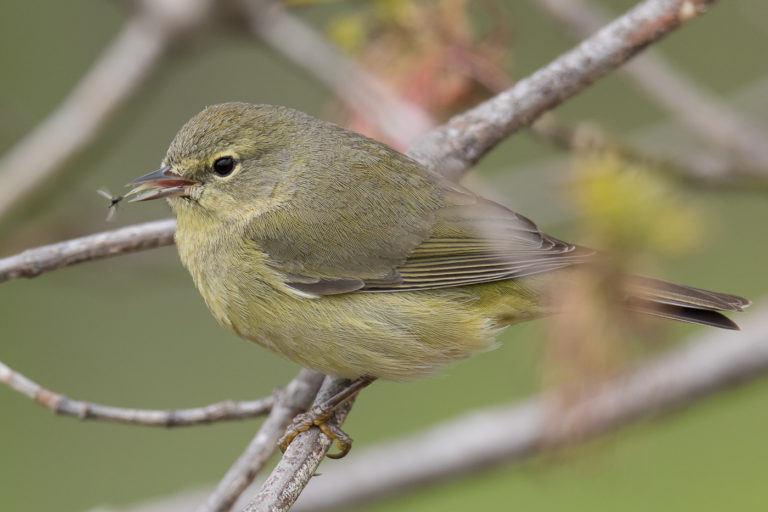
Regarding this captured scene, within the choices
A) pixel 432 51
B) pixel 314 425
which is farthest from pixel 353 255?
pixel 432 51

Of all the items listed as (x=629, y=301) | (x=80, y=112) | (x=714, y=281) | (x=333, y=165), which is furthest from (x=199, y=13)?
(x=714, y=281)

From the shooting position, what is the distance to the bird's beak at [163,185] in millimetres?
3424

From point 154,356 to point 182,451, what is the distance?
86 cm

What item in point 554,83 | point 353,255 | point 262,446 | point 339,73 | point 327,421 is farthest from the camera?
point 339,73

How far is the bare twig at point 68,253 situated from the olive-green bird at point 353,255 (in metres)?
Answer: 0.28

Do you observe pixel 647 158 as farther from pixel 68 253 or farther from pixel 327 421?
pixel 68 253

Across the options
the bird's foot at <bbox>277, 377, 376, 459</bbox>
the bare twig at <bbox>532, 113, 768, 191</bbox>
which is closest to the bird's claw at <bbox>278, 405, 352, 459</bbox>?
the bird's foot at <bbox>277, 377, 376, 459</bbox>

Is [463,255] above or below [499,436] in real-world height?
above

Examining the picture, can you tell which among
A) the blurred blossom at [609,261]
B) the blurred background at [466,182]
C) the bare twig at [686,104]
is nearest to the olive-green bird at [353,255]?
the blurred blossom at [609,261]

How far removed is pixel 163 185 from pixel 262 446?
1.09 meters

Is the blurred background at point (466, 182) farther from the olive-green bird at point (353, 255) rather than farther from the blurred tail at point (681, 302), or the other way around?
the olive-green bird at point (353, 255)

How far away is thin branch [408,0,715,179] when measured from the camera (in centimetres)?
310

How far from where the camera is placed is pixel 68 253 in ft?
9.80

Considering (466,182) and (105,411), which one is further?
(466,182)
